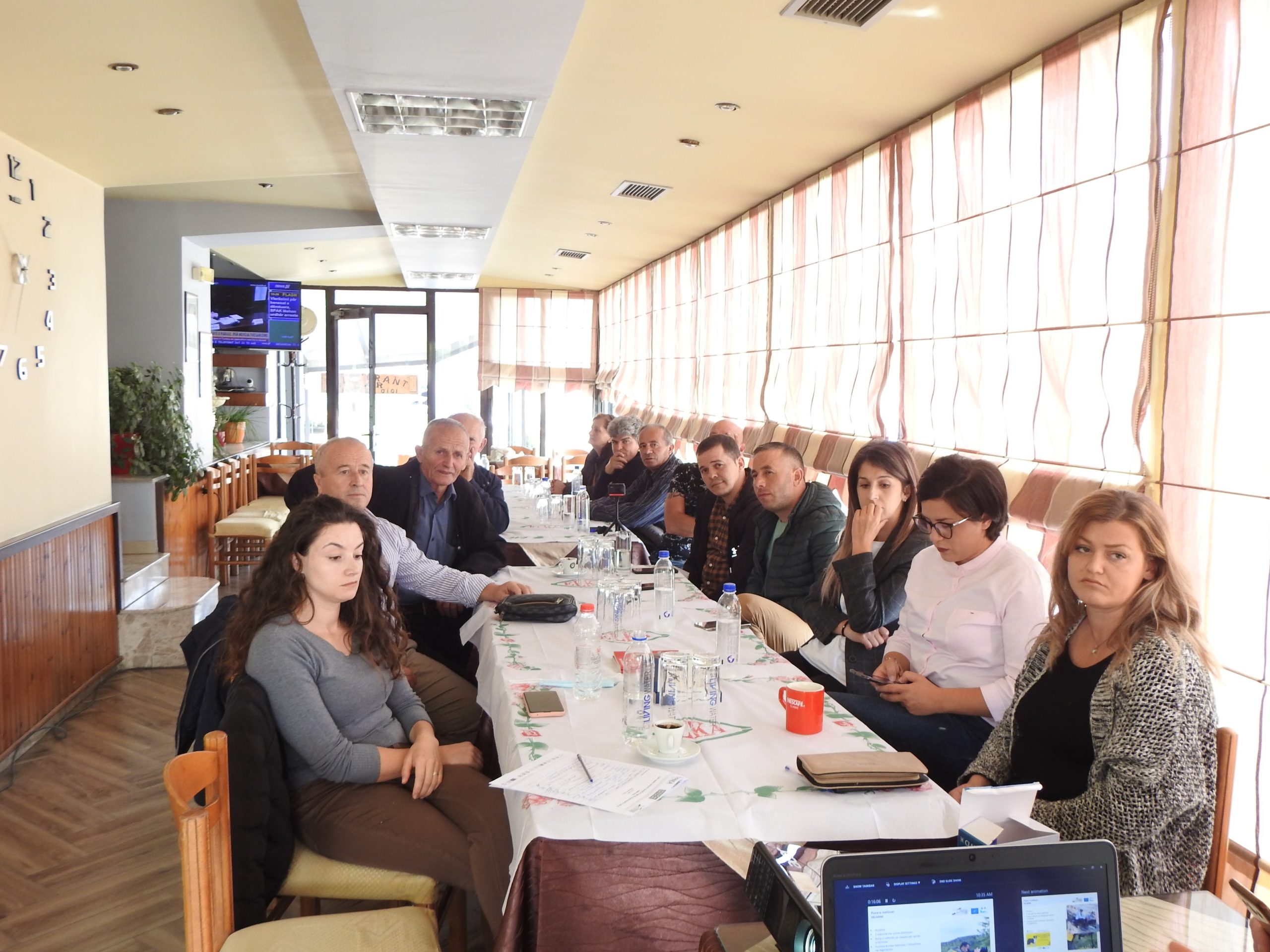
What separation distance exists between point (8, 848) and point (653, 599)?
2502mm

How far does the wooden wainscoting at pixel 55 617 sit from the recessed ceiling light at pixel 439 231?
3.70 m

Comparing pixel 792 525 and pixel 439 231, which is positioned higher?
pixel 439 231

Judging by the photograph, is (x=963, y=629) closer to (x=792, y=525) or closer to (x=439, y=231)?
(x=792, y=525)

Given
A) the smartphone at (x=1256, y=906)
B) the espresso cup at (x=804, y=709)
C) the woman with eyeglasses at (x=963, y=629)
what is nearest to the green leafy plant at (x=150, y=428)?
the woman with eyeglasses at (x=963, y=629)

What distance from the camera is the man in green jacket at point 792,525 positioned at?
4078 millimetres

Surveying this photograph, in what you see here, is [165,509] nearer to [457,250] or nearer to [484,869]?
[457,250]

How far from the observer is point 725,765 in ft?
7.16

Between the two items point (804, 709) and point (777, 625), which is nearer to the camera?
point (804, 709)

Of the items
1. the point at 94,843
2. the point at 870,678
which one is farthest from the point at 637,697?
the point at 94,843

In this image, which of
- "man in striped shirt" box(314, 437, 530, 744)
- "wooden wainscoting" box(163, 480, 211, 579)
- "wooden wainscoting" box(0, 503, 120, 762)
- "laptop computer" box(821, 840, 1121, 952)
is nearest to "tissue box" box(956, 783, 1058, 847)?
"laptop computer" box(821, 840, 1121, 952)

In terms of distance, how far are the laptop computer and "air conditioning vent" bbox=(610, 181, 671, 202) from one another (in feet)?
21.2

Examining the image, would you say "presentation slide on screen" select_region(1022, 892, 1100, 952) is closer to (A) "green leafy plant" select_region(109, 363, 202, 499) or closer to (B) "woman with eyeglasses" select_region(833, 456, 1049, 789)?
(B) "woman with eyeglasses" select_region(833, 456, 1049, 789)

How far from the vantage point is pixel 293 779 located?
2537mm

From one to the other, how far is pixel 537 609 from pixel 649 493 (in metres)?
3.38
